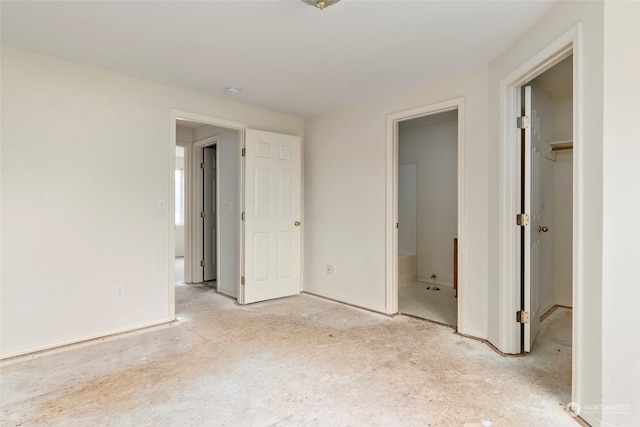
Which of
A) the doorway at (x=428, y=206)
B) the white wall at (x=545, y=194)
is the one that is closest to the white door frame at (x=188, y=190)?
the doorway at (x=428, y=206)

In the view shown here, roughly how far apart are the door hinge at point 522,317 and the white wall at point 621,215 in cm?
86

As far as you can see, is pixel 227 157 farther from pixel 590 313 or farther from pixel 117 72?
pixel 590 313

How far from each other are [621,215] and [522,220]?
870 millimetres

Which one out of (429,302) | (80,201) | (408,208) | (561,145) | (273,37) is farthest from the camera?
(408,208)

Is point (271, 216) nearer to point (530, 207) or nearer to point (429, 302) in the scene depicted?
point (429, 302)

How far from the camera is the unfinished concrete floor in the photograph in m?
1.73

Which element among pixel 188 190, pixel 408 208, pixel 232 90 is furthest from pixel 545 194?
pixel 188 190

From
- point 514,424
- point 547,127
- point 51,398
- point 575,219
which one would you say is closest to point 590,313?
point 575,219

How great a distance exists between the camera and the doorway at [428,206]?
4594 millimetres

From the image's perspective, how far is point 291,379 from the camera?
210cm

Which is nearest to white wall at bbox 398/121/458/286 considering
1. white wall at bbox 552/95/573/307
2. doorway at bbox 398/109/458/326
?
doorway at bbox 398/109/458/326

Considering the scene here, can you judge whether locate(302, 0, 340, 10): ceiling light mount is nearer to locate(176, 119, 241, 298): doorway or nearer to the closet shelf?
locate(176, 119, 241, 298): doorway
